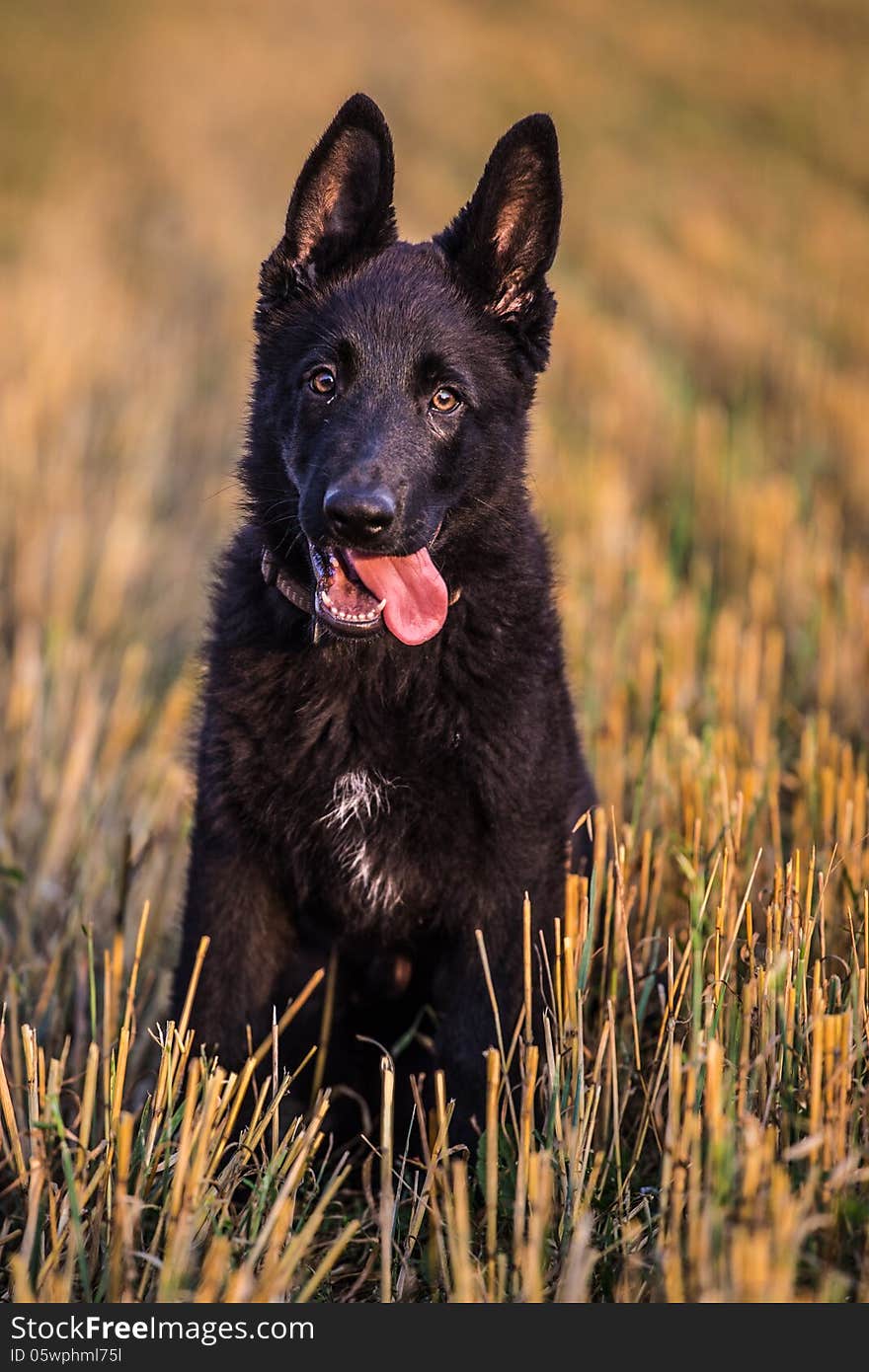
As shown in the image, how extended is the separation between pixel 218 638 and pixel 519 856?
84cm

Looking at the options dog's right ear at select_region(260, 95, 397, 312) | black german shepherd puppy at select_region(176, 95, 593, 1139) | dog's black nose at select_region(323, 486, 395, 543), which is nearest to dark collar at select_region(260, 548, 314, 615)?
black german shepherd puppy at select_region(176, 95, 593, 1139)

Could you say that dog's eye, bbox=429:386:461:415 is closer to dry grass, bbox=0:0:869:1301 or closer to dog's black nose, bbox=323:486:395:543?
dog's black nose, bbox=323:486:395:543

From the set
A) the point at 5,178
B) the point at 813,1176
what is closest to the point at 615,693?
the point at 813,1176

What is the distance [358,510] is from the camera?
9.50 ft

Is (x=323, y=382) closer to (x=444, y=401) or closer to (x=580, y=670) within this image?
(x=444, y=401)

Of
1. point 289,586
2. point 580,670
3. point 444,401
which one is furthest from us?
point 580,670

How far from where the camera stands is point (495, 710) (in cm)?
315

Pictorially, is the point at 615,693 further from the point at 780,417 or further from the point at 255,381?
the point at 780,417

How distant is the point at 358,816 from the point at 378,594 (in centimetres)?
47

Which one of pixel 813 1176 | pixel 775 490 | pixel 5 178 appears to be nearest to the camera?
pixel 813 1176

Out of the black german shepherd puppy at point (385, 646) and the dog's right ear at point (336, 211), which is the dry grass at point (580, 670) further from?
the dog's right ear at point (336, 211)

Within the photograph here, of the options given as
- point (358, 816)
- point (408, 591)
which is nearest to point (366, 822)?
point (358, 816)

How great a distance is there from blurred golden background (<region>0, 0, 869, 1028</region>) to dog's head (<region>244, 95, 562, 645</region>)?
2.08ft

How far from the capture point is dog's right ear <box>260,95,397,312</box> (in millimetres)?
3297
